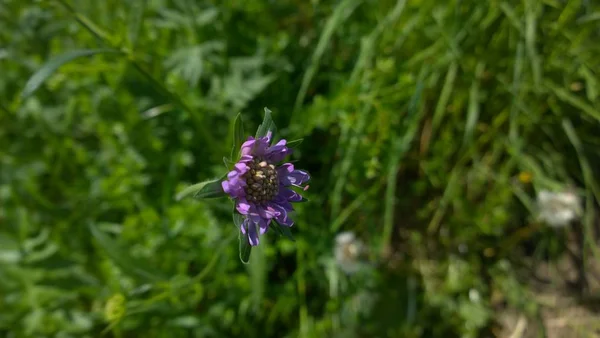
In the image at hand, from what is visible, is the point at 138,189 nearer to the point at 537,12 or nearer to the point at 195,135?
the point at 195,135

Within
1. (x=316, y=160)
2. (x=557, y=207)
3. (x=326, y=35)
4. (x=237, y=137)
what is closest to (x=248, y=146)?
(x=237, y=137)

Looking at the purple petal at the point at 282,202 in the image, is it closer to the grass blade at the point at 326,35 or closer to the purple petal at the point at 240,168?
the purple petal at the point at 240,168

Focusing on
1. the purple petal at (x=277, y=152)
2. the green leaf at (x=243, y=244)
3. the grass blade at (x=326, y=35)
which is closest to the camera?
the green leaf at (x=243, y=244)

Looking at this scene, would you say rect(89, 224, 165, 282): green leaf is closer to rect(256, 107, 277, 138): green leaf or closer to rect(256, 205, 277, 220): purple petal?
rect(256, 205, 277, 220): purple petal

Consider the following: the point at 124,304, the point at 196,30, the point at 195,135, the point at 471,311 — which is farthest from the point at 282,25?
the point at 471,311

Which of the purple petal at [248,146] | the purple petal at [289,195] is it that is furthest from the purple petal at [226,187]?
the purple petal at [289,195]

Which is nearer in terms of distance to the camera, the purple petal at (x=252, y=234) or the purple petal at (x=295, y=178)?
the purple petal at (x=252, y=234)

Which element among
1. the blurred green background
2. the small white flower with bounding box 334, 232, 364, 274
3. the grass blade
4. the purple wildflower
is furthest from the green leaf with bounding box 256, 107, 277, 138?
the small white flower with bounding box 334, 232, 364, 274
